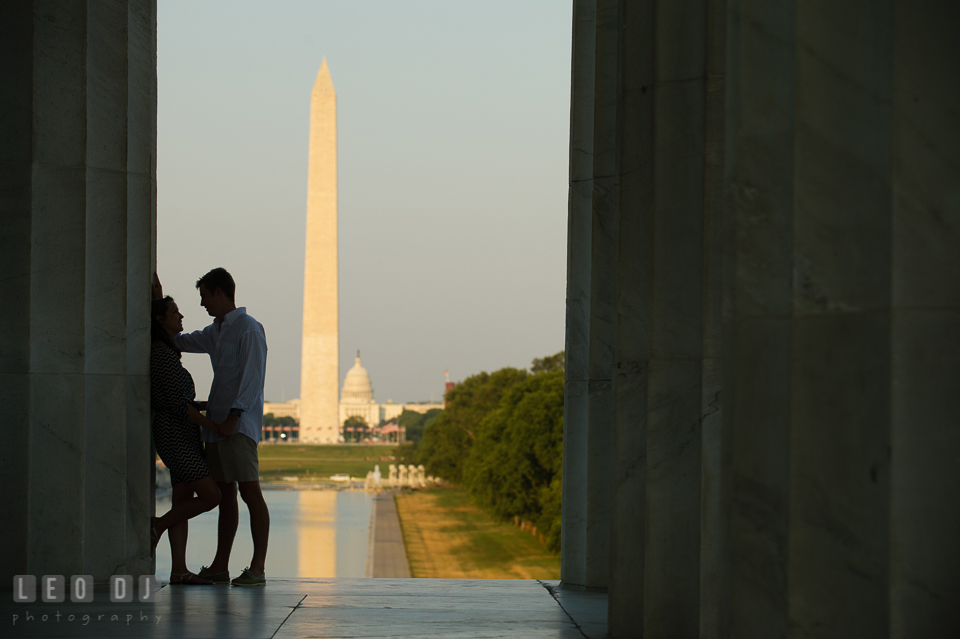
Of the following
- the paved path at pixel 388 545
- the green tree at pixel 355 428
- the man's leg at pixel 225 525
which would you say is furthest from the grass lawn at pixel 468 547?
the green tree at pixel 355 428

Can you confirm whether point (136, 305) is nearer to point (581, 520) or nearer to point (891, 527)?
point (581, 520)

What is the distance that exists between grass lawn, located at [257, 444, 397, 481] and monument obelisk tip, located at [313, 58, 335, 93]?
3565cm

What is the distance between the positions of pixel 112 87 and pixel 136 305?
5.93ft

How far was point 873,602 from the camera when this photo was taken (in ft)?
13.3

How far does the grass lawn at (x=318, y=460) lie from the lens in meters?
108

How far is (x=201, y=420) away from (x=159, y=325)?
3.02ft

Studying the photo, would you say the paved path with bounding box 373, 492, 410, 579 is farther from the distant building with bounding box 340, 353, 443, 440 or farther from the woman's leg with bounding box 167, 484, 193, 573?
the distant building with bounding box 340, 353, 443, 440

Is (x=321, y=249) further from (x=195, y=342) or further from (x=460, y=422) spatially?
(x=195, y=342)

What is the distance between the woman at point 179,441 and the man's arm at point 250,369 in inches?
13.3

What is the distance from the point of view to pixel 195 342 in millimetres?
9461

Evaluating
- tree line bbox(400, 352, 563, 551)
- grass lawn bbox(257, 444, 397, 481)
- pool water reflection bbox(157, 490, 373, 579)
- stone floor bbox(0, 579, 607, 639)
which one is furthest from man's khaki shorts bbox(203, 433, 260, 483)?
grass lawn bbox(257, 444, 397, 481)

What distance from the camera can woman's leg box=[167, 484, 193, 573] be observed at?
358 inches

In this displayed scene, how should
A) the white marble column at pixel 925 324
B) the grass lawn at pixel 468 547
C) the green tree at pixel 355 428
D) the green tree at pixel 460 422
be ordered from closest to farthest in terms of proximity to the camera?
the white marble column at pixel 925 324
the grass lawn at pixel 468 547
the green tree at pixel 460 422
the green tree at pixel 355 428

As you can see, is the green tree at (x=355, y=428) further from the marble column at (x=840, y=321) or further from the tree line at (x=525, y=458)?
the marble column at (x=840, y=321)
